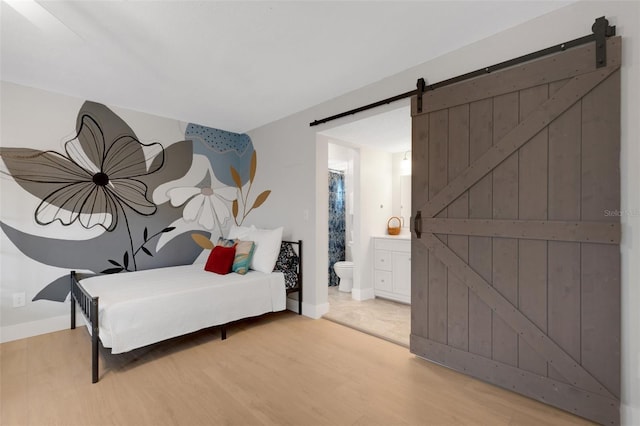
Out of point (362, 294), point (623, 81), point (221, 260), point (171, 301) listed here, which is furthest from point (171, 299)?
point (623, 81)

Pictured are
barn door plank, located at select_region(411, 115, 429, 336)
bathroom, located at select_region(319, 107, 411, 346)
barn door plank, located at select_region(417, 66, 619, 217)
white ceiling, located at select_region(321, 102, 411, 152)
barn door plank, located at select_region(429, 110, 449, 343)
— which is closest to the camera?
barn door plank, located at select_region(417, 66, 619, 217)

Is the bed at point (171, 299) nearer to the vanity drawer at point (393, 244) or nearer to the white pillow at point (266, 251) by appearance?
the white pillow at point (266, 251)

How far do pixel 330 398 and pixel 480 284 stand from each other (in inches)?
50.3

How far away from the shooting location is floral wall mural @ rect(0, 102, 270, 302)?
3.01m

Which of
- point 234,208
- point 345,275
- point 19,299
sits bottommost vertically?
point 345,275

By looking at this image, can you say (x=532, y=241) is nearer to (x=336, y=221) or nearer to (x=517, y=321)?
(x=517, y=321)

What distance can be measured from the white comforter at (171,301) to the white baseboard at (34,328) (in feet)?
1.85

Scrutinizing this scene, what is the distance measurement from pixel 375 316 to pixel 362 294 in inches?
26.9

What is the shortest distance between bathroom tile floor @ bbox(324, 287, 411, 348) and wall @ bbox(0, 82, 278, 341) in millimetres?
1718

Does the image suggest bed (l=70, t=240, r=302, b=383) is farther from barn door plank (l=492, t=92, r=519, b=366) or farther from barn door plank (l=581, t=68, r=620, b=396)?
barn door plank (l=581, t=68, r=620, b=396)

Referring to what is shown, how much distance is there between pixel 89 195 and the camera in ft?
10.6

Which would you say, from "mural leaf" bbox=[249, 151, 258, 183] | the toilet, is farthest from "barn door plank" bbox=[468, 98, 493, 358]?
"mural leaf" bbox=[249, 151, 258, 183]

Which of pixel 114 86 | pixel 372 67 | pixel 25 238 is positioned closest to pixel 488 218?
pixel 372 67

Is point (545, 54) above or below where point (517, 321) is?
above
